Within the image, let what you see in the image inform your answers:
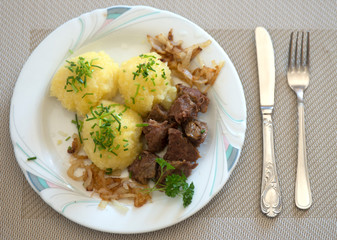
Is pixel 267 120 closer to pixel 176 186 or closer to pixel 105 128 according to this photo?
pixel 176 186

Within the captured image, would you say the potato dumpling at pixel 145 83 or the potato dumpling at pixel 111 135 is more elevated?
the potato dumpling at pixel 145 83

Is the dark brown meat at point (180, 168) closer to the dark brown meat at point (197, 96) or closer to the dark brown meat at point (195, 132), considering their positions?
the dark brown meat at point (195, 132)

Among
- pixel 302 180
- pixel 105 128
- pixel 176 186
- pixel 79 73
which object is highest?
pixel 79 73

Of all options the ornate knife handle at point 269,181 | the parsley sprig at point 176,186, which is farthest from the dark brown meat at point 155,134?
the ornate knife handle at point 269,181

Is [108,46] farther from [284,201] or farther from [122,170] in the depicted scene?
[284,201]

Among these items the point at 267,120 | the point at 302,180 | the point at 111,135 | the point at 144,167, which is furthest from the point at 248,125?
the point at 111,135

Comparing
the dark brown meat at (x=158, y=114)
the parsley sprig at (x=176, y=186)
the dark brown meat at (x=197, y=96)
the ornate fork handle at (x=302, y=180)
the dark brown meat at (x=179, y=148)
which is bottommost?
the ornate fork handle at (x=302, y=180)
